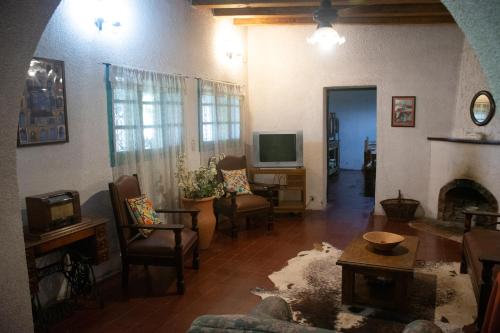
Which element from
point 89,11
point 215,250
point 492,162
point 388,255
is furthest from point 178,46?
point 492,162

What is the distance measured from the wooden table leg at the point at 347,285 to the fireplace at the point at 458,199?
3.06m

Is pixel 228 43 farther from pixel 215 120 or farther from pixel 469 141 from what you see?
pixel 469 141

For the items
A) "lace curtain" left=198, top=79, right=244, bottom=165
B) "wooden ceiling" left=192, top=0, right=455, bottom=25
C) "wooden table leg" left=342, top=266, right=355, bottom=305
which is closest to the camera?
"wooden table leg" left=342, top=266, right=355, bottom=305

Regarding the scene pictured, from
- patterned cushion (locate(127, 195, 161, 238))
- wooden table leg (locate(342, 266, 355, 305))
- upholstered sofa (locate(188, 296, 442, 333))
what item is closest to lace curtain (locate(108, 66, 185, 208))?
patterned cushion (locate(127, 195, 161, 238))

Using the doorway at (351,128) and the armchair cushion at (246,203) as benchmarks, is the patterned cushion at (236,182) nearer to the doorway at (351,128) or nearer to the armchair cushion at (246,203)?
the armchair cushion at (246,203)

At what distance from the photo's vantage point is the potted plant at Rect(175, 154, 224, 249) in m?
4.34

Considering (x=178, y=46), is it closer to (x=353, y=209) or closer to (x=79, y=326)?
(x=79, y=326)

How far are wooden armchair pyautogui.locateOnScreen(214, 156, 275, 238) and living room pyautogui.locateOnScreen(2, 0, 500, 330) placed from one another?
0.89 ft

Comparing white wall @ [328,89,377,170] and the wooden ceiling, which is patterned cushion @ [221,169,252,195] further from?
white wall @ [328,89,377,170]

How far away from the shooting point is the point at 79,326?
2859 millimetres

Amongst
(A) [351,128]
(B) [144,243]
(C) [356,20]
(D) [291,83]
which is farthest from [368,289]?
(A) [351,128]

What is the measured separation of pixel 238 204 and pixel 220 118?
1328 mm

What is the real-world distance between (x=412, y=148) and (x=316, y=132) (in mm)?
1447

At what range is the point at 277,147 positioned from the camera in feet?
19.6
